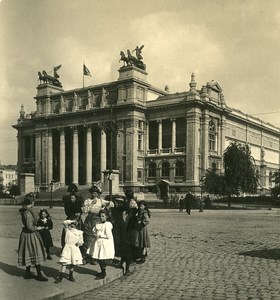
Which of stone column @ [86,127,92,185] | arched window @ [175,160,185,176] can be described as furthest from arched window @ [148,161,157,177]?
stone column @ [86,127,92,185]

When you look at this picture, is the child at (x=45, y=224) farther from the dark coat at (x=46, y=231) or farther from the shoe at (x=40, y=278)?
the shoe at (x=40, y=278)

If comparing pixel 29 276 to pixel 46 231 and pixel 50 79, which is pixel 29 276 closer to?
pixel 46 231

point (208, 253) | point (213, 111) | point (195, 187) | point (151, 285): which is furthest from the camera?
point (213, 111)

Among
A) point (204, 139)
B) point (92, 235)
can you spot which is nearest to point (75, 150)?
point (204, 139)

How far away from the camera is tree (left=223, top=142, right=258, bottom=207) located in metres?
50.5

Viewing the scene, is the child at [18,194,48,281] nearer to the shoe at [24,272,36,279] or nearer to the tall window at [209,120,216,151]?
the shoe at [24,272,36,279]

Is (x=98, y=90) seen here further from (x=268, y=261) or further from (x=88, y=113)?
(x=268, y=261)

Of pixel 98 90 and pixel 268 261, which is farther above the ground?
pixel 98 90

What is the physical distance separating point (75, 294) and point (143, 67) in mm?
61638

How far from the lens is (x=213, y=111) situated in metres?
66.1

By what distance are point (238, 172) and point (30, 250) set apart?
43.2m

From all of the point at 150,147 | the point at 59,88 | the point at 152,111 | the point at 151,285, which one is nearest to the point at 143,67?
the point at 152,111

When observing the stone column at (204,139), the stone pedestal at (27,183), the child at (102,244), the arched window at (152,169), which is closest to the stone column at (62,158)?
the stone pedestal at (27,183)

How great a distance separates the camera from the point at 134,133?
65375 millimetres
